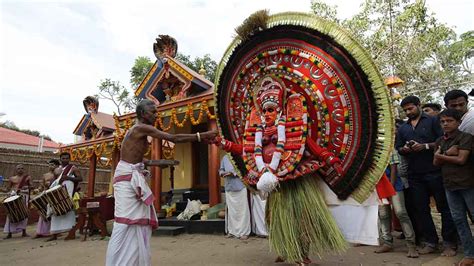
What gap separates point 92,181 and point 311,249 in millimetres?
11330

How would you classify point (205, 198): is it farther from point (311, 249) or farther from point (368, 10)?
point (368, 10)

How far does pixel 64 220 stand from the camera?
8.05 meters

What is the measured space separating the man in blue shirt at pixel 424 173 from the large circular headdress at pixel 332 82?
48.1 inches

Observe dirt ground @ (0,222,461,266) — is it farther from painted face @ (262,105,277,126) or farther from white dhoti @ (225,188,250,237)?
painted face @ (262,105,277,126)

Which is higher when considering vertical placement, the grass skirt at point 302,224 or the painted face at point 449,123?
the painted face at point 449,123

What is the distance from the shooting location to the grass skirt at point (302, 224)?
341 centimetres

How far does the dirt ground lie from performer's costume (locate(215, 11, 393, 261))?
0.90 m

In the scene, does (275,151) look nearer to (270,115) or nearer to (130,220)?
(270,115)

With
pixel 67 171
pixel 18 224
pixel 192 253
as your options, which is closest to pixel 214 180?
pixel 192 253

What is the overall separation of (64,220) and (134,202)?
585cm

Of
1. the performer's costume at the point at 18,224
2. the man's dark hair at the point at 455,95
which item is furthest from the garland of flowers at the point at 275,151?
the performer's costume at the point at 18,224

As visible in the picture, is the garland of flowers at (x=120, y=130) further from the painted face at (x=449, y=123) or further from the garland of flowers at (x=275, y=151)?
the painted face at (x=449, y=123)

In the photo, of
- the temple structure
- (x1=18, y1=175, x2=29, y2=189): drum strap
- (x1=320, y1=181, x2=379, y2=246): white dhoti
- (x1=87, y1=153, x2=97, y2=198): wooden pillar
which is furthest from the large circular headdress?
(x1=87, y1=153, x2=97, y2=198): wooden pillar

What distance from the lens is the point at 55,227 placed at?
25.8 feet
